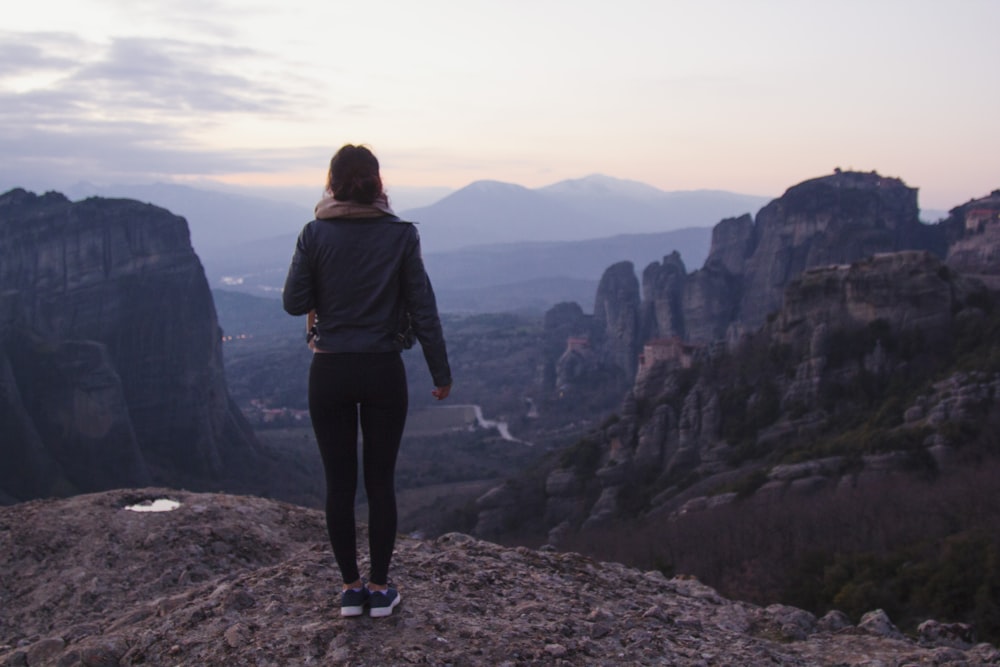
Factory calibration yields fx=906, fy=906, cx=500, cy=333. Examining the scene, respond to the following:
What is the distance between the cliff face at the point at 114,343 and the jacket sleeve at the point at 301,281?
48255mm

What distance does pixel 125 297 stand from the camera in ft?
195

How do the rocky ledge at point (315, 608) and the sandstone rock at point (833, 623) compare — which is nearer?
the rocky ledge at point (315, 608)

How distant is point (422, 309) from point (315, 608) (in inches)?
A: 81.9

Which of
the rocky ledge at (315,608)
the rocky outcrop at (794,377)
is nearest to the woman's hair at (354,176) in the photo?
the rocky ledge at (315,608)

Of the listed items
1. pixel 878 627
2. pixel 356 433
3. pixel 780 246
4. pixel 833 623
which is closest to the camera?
pixel 356 433

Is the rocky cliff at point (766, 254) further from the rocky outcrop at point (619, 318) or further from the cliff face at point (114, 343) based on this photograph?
the cliff face at point (114, 343)

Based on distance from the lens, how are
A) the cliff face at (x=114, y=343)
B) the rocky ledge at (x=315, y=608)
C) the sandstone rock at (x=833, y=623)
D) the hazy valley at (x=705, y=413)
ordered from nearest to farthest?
the rocky ledge at (x=315, y=608)
the sandstone rock at (x=833, y=623)
the hazy valley at (x=705, y=413)
the cliff face at (x=114, y=343)

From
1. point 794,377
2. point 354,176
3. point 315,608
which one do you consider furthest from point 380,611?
point 794,377

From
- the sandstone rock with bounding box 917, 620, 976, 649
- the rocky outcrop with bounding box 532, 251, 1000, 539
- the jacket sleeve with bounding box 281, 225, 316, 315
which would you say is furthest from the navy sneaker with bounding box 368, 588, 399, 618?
the rocky outcrop with bounding box 532, 251, 1000, 539

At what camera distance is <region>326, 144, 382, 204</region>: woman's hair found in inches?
211

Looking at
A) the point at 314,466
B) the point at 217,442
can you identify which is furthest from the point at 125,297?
the point at 314,466

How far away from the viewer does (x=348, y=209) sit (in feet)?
17.5

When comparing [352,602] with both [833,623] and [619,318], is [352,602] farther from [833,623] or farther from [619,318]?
[619,318]

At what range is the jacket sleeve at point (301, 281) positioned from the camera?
5.35 meters
